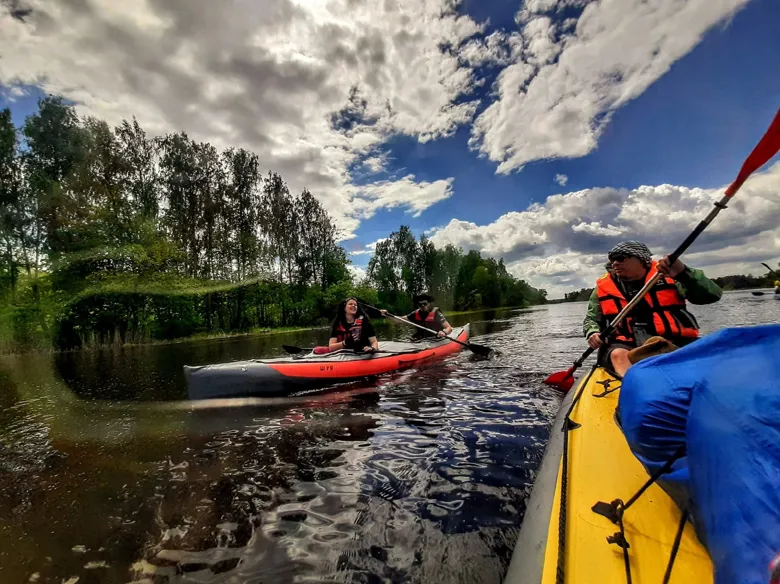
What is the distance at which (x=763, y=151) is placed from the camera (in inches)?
78.2

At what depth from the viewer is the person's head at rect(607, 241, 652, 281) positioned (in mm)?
3785

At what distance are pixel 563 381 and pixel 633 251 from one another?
10.0 ft

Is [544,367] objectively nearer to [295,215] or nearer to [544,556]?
[544,556]

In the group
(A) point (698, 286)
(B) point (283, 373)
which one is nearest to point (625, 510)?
(A) point (698, 286)

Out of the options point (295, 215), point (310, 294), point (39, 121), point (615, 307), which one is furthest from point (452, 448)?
point (295, 215)

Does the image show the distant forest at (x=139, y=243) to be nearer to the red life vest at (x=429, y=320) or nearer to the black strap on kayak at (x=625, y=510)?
the red life vest at (x=429, y=320)

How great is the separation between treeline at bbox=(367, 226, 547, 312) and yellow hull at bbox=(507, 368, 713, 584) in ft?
162

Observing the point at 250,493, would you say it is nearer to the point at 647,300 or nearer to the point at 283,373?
the point at 283,373

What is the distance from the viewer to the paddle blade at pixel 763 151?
1.85m

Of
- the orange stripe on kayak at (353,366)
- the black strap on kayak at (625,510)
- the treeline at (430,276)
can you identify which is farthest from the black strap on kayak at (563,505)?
the treeline at (430,276)

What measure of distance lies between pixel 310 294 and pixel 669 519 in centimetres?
3475

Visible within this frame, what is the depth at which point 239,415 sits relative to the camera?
18.1 ft

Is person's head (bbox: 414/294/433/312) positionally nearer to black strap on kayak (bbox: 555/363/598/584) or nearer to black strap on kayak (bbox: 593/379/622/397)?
black strap on kayak (bbox: 593/379/622/397)

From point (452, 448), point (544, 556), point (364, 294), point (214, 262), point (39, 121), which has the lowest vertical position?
point (452, 448)
